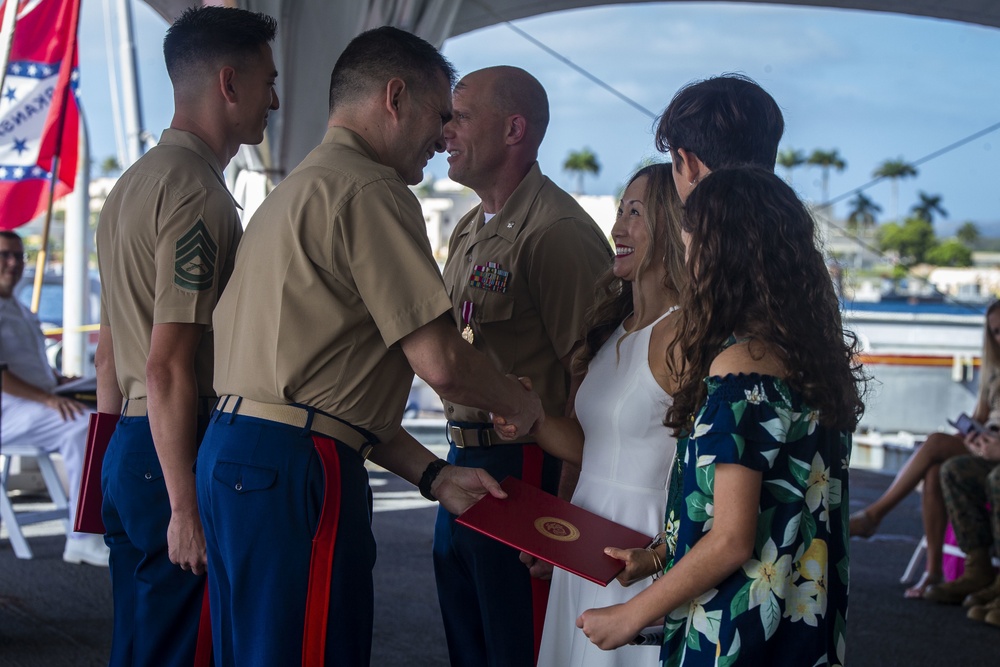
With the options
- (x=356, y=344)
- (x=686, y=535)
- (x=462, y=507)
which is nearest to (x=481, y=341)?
(x=462, y=507)

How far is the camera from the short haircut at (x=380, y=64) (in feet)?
7.16

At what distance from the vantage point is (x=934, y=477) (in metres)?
5.62

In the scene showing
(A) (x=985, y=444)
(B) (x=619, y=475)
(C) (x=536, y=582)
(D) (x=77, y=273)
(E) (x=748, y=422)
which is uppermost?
(E) (x=748, y=422)

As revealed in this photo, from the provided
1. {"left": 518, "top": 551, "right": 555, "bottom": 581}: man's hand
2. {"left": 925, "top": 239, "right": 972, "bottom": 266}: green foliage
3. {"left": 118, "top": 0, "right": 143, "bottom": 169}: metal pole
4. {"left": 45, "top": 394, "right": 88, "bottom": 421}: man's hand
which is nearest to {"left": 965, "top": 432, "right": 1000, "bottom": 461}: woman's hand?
{"left": 518, "top": 551, "right": 555, "bottom": 581}: man's hand

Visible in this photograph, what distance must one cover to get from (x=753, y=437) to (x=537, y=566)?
1.11 meters

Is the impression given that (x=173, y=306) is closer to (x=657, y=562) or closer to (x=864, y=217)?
(x=657, y=562)

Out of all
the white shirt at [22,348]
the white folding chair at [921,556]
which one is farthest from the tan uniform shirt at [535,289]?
the white shirt at [22,348]

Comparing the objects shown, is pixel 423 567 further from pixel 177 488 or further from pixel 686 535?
pixel 686 535

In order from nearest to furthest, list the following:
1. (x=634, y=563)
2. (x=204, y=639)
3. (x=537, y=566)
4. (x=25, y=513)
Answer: (x=634, y=563)
(x=204, y=639)
(x=537, y=566)
(x=25, y=513)

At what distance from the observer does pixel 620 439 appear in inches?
87.8

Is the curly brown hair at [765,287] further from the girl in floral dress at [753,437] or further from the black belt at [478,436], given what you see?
the black belt at [478,436]

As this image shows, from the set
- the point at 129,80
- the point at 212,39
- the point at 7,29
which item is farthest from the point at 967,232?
the point at 212,39

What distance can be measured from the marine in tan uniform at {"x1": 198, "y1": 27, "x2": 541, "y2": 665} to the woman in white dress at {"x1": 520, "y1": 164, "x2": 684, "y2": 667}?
36 centimetres

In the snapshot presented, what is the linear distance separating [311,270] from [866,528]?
15.0 ft
